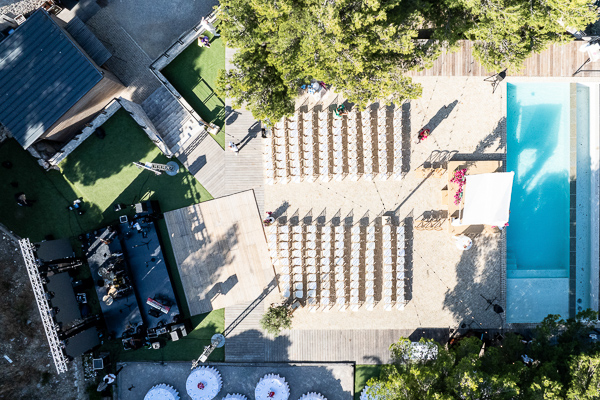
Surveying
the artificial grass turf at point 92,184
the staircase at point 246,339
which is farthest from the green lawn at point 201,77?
the staircase at point 246,339

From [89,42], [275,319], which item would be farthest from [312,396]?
[89,42]

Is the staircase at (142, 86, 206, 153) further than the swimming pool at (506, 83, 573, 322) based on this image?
No

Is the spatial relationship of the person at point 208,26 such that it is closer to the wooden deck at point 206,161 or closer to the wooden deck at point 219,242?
the wooden deck at point 206,161

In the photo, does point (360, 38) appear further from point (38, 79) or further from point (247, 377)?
point (247, 377)

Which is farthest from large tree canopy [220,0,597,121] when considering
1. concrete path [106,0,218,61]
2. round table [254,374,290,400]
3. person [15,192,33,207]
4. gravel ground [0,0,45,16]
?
round table [254,374,290,400]

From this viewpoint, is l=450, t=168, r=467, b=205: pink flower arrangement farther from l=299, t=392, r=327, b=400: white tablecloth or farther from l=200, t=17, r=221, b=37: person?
l=200, t=17, r=221, b=37: person

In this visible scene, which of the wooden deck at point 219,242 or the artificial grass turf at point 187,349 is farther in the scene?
the wooden deck at point 219,242

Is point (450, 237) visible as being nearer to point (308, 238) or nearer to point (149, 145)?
point (308, 238)
